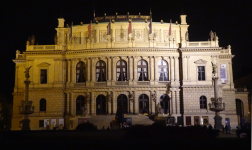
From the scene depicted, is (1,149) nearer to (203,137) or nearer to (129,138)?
(129,138)

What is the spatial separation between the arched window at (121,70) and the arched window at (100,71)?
2.22 m

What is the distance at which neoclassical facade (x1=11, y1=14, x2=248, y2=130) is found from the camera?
2242 inches

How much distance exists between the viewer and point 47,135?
2634cm

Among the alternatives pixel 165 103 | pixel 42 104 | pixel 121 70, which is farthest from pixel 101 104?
pixel 165 103

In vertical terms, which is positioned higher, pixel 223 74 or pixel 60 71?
pixel 60 71

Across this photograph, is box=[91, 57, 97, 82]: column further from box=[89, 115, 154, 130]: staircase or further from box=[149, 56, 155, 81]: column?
box=[149, 56, 155, 81]: column

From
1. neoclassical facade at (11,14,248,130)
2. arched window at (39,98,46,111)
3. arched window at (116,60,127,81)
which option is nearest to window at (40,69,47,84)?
neoclassical facade at (11,14,248,130)

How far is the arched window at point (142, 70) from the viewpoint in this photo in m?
58.2

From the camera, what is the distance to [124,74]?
2293 inches

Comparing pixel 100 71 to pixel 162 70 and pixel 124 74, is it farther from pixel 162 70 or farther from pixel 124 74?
pixel 162 70

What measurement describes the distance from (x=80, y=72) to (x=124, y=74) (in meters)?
7.63

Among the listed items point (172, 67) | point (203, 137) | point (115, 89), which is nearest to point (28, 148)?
point (203, 137)

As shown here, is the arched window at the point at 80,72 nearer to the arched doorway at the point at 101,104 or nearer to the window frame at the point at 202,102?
the arched doorway at the point at 101,104

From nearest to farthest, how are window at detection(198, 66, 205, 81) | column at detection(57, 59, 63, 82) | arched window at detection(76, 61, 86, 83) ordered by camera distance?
window at detection(198, 66, 205, 81) → column at detection(57, 59, 63, 82) → arched window at detection(76, 61, 86, 83)
